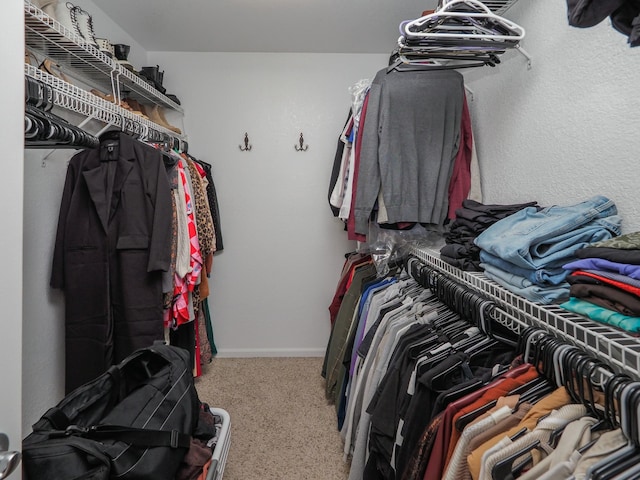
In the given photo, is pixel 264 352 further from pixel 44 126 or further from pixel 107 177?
pixel 44 126

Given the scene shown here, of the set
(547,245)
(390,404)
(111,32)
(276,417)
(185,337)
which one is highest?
(111,32)

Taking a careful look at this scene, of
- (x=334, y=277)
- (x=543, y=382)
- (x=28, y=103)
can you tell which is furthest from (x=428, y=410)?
(x=334, y=277)

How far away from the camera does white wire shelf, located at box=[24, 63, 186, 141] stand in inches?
49.9

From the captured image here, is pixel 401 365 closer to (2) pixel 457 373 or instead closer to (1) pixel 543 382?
(2) pixel 457 373

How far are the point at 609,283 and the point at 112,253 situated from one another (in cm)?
174

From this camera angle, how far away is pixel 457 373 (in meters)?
0.90

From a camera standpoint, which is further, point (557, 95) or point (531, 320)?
point (557, 95)

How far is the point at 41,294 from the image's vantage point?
1561 mm

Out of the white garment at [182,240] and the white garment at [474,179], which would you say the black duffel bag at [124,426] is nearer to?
the white garment at [182,240]

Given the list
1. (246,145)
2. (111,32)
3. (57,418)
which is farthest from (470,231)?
(111,32)

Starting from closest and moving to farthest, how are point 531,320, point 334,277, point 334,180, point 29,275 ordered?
1. point 531,320
2. point 29,275
3. point 334,180
4. point 334,277

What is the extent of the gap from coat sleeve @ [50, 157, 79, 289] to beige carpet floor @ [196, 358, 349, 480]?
1.12 m

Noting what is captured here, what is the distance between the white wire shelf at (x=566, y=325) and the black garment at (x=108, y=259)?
1.31 m

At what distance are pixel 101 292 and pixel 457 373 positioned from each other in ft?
4.86
